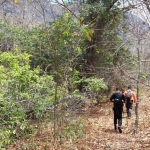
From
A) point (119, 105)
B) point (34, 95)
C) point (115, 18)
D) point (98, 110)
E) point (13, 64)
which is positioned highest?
point (115, 18)

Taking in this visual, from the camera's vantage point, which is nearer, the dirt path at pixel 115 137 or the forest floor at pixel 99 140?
the forest floor at pixel 99 140

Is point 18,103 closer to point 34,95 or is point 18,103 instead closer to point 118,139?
point 34,95

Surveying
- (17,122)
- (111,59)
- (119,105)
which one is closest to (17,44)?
(111,59)

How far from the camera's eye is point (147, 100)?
21.8 m

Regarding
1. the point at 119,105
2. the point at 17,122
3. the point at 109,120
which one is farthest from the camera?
the point at 109,120

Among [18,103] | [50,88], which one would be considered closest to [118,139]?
[50,88]

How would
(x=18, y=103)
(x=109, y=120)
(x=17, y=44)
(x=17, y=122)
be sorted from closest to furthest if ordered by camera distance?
(x=17, y=122) < (x=18, y=103) < (x=109, y=120) < (x=17, y=44)

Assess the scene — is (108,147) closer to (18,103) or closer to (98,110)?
(18,103)

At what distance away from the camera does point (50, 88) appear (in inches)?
368

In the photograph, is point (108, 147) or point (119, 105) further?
point (119, 105)

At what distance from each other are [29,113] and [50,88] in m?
1.00

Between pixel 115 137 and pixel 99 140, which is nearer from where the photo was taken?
pixel 99 140

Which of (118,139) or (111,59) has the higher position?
(111,59)

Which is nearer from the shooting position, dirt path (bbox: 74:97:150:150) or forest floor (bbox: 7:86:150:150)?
forest floor (bbox: 7:86:150:150)
